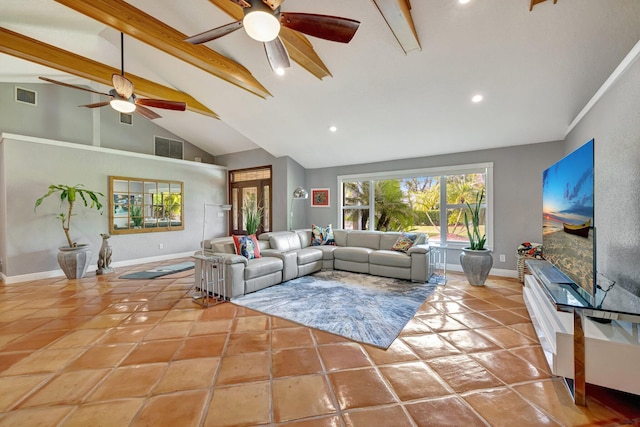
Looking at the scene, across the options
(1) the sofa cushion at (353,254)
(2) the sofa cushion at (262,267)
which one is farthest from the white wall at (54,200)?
(1) the sofa cushion at (353,254)

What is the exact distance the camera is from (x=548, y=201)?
8.96ft

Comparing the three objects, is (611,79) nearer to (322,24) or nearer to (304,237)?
(322,24)

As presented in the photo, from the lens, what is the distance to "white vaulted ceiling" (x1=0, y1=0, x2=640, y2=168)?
7.94ft

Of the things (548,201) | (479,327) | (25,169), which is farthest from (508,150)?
(25,169)

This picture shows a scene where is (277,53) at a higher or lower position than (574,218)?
higher

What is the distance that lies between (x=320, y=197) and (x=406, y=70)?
12.6 feet

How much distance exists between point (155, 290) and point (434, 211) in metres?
5.12

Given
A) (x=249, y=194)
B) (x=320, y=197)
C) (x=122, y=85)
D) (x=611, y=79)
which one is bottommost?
(x=320, y=197)

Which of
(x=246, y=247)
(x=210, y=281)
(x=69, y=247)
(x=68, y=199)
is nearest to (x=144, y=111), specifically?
(x=68, y=199)

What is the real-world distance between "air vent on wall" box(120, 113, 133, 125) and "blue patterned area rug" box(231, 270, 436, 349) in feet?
16.8

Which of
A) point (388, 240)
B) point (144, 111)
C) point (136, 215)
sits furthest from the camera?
point (136, 215)

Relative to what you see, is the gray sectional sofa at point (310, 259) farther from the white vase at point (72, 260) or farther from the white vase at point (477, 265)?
the white vase at point (72, 260)

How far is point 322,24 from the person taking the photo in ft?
6.26

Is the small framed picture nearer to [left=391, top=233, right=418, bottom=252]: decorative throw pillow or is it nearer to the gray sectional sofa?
the gray sectional sofa
